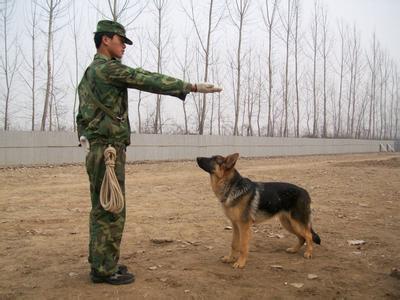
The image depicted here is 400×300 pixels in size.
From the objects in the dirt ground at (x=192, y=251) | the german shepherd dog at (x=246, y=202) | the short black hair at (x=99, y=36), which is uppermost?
the short black hair at (x=99, y=36)

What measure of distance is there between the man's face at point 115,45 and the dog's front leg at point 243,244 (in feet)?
7.49

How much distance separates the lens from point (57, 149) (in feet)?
60.6

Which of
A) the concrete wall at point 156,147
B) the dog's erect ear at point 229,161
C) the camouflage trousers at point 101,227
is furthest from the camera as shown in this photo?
the concrete wall at point 156,147

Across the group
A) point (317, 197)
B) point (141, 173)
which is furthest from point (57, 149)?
point (317, 197)

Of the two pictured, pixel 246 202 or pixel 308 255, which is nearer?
pixel 246 202

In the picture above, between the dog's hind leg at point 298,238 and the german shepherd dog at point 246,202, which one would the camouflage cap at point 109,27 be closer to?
the german shepherd dog at point 246,202

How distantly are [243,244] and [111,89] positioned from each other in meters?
2.21

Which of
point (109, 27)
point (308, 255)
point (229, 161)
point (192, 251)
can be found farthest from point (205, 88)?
point (308, 255)

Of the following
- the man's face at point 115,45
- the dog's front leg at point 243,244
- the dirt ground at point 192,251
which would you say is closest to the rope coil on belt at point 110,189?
the dirt ground at point 192,251

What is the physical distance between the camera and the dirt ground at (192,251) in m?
4.12

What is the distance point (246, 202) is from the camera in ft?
16.6

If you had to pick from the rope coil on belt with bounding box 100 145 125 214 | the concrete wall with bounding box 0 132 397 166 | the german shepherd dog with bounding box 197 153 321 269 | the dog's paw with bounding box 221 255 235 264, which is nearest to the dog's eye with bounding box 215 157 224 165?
the german shepherd dog with bounding box 197 153 321 269

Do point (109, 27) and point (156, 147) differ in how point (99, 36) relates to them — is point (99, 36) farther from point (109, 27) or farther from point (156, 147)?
point (156, 147)

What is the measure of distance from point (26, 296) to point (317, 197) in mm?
7104
